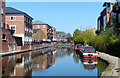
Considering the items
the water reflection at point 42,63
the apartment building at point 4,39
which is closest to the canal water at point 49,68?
the water reflection at point 42,63

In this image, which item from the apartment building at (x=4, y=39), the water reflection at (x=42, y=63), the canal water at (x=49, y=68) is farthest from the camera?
the apartment building at (x=4, y=39)

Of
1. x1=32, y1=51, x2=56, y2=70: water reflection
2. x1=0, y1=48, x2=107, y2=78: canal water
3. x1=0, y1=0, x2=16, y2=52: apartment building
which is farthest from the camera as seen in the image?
x1=0, y1=0, x2=16, y2=52: apartment building

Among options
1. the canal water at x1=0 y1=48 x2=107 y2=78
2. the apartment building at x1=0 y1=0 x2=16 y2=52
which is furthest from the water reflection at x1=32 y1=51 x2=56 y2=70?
the apartment building at x1=0 y1=0 x2=16 y2=52

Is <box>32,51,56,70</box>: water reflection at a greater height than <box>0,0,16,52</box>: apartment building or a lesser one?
lesser

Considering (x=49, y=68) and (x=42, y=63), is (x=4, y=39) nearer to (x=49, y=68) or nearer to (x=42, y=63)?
Result: (x=42, y=63)

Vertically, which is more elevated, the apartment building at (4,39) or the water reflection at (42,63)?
the apartment building at (4,39)

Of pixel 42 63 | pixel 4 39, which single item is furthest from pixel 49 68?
pixel 4 39

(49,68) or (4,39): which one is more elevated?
(4,39)

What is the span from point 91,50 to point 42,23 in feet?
335

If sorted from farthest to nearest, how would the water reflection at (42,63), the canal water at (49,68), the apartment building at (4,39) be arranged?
the apartment building at (4,39) → the water reflection at (42,63) → the canal water at (49,68)

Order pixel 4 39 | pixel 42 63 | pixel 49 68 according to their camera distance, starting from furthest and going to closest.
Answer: pixel 4 39 < pixel 42 63 < pixel 49 68

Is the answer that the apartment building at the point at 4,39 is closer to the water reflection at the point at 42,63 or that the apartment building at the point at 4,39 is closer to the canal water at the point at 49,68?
the water reflection at the point at 42,63

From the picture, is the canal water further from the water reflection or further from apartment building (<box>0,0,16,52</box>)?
apartment building (<box>0,0,16,52</box>)

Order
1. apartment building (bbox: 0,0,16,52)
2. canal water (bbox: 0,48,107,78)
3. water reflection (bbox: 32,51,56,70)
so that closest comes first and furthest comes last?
canal water (bbox: 0,48,107,78), water reflection (bbox: 32,51,56,70), apartment building (bbox: 0,0,16,52)
